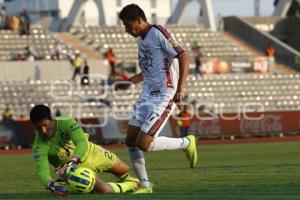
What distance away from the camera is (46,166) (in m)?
11.6

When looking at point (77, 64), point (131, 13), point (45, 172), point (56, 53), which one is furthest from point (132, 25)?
point (56, 53)

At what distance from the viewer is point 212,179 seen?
14.9 metres

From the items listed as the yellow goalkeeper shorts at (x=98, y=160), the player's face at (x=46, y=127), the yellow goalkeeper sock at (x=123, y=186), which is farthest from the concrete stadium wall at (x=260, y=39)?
the player's face at (x=46, y=127)

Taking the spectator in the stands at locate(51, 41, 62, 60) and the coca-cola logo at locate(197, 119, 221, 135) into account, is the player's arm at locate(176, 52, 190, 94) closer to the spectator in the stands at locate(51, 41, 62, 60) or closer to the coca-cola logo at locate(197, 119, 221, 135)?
the coca-cola logo at locate(197, 119, 221, 135)

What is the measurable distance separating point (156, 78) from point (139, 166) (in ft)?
3.51

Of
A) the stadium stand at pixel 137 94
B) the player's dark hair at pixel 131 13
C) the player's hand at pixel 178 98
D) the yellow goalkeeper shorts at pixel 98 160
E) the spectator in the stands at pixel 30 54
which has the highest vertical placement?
the player's dark hair at pixel 131 13

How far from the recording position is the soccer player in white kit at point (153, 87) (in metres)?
12.0

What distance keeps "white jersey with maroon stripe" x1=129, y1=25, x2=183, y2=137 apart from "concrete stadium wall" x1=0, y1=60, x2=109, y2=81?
29.5 m

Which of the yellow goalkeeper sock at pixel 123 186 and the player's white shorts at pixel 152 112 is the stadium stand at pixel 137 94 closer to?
the player's white shorts at pixel 152 112

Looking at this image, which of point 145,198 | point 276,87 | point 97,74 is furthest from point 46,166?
point 276,87

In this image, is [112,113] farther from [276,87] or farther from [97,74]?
[276,87]

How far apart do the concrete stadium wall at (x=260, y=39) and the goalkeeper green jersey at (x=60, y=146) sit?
Answer: 38533 mm

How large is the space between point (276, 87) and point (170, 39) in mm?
33789

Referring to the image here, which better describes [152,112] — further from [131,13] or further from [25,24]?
[25,24]
